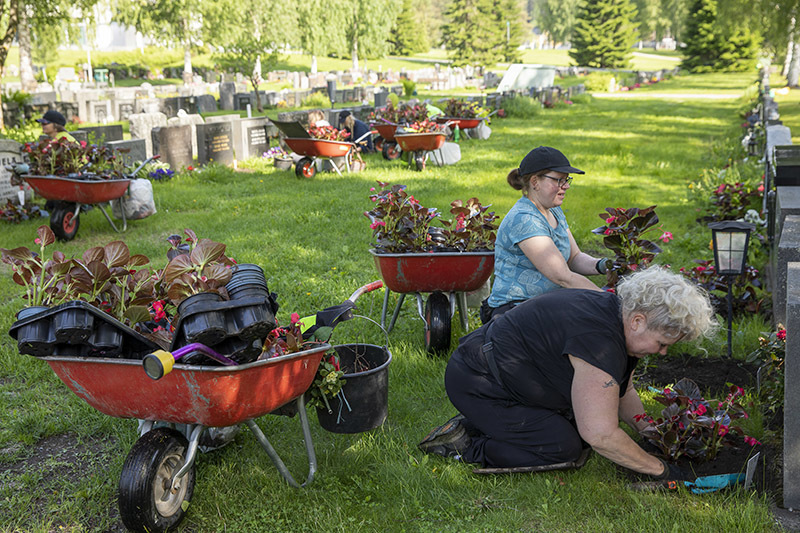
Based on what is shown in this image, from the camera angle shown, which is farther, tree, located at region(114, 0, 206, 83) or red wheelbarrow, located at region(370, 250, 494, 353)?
tree, located at region(114, 0, 206, 83)

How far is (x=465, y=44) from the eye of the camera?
61.5 m

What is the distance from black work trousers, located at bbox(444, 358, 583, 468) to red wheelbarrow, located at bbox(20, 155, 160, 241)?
530 centimetres

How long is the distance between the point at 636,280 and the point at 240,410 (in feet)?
5.11

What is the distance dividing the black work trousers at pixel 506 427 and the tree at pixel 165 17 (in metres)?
30.9

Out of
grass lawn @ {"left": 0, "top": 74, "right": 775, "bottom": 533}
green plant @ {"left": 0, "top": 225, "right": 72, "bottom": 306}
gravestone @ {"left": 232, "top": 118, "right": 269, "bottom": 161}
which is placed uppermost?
gravestone @ {"left": 232, "top": 118, "right": 269, "bottom": 161}

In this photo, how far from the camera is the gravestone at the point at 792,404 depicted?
2.55m

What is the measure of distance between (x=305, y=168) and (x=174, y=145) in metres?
2.06

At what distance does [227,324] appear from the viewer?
236cm

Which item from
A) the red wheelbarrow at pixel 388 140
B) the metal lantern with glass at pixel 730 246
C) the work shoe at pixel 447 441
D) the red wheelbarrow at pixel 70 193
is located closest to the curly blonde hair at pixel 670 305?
the work shoe at pixel 447 441

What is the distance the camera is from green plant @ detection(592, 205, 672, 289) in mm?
3777

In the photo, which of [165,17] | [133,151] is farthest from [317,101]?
[133,151]

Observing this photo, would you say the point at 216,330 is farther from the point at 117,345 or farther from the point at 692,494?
the point at 692,494

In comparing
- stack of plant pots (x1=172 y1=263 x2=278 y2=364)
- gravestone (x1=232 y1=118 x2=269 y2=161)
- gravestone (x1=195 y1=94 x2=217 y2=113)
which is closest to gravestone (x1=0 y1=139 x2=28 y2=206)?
gravestone (x1=232 y1=118 x2=269 y2=161)

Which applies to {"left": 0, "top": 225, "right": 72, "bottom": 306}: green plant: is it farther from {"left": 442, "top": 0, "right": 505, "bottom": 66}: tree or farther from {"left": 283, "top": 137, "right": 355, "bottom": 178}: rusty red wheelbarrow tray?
{"left": 442, "top": 0, "right": 505, "bottom": 66}: tree
